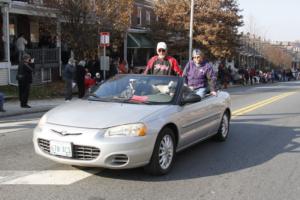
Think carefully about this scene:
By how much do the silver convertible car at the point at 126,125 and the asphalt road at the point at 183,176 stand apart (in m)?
0.28

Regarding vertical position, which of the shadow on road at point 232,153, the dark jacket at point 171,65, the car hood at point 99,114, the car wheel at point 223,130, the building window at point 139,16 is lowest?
the shadow on road at point 232,153

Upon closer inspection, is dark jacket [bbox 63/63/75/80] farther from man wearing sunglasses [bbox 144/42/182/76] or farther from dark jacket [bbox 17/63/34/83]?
man wearing sunglasses [bbox 144/42/182/76]

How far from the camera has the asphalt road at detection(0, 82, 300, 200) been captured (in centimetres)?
558

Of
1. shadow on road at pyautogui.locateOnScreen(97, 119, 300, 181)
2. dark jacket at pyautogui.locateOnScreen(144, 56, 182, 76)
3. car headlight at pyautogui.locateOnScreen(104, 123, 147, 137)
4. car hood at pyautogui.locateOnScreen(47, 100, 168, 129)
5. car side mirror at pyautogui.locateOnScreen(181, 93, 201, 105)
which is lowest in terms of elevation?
shadow on road at pyautogui.locateOnScreen(97, 119, 300, 181)

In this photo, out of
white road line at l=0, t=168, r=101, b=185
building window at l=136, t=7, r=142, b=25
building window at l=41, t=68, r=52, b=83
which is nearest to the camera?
white road line at l=0, t=168, r=101, b=185

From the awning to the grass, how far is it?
1422cm

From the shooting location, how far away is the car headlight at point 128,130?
5.81 metres

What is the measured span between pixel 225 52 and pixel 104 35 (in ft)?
64.2

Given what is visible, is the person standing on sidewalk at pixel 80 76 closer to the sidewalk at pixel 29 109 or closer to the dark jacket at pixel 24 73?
the sidewalk at pixel 29 109

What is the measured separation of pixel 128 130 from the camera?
5883 millimetres

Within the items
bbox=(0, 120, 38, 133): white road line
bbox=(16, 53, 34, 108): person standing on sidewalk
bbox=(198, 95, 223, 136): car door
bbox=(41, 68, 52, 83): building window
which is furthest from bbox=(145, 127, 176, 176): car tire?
bbox=(41, 68, 52, 83): building window

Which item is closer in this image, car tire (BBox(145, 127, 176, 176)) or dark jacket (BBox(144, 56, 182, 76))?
car tire (BBox(145, 127, 176, 176))

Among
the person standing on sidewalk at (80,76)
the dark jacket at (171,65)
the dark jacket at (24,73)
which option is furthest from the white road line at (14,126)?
the person standing on sidewalk at (80,76)

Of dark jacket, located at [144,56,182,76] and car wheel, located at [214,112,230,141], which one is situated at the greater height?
dark jacket, located at [144,56,182,76]
